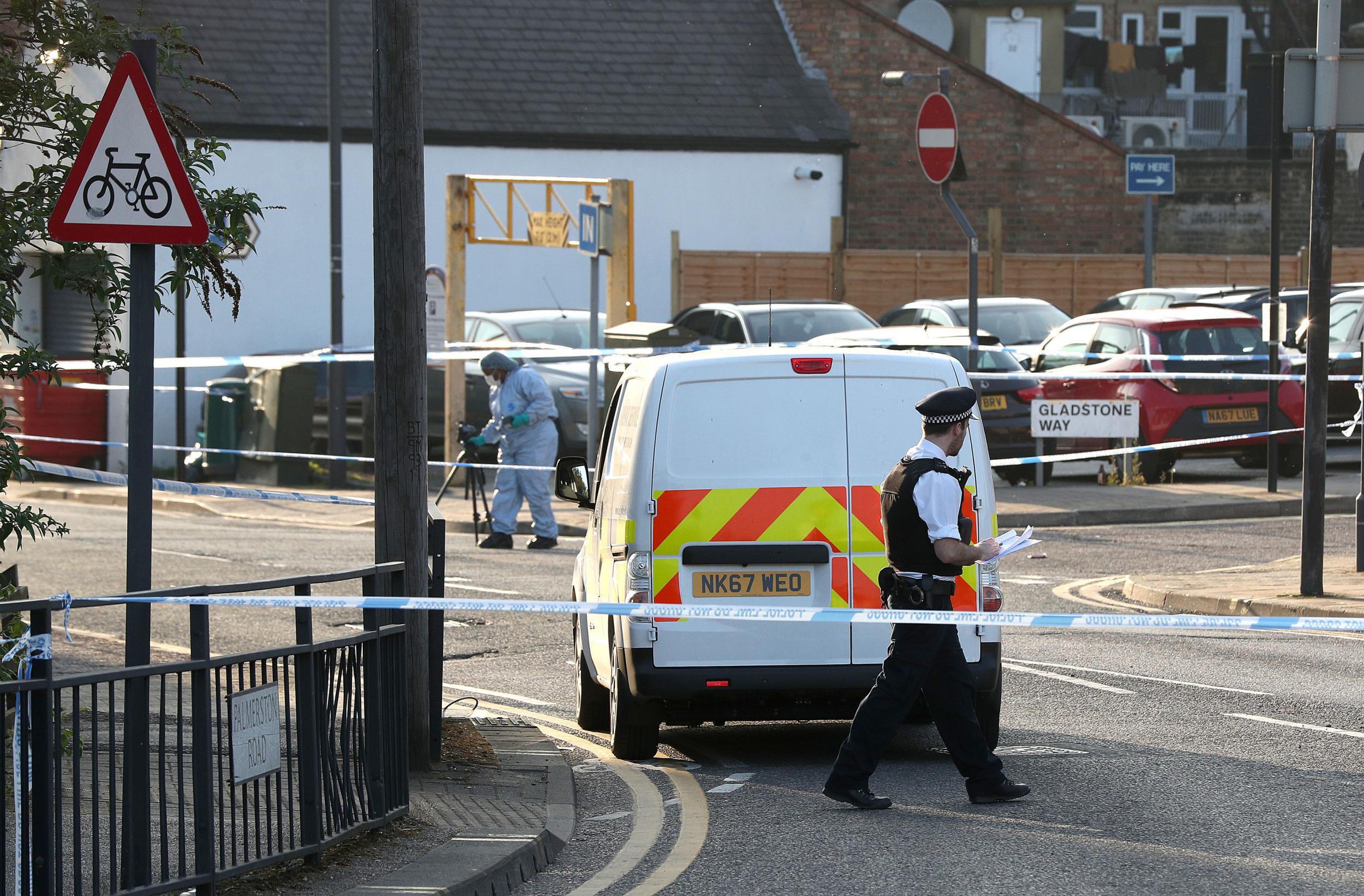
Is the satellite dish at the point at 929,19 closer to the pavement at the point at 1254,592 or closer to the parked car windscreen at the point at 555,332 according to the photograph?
the parked car windscreen at the point at 555,332

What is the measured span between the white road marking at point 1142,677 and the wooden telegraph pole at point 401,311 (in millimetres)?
4318

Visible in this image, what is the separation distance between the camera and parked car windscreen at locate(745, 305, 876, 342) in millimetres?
22984

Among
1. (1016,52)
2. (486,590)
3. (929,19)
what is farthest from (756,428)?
(1016,52)

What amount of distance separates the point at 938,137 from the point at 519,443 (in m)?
5.33

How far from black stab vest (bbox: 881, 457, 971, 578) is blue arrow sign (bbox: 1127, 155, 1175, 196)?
20.1 metres

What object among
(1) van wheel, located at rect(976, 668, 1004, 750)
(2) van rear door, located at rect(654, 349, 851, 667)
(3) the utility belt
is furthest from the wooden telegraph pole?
(1) van wheel, located at rect(976, 668, 1004, 750)

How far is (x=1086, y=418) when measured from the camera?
18.8 m

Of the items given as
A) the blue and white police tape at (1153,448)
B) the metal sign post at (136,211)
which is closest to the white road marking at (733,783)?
the metal sign post at (136,211)

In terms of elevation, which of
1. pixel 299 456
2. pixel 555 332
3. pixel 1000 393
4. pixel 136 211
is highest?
pixel 555 332

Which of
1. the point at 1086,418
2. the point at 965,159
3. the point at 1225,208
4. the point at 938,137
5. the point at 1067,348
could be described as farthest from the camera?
the point at 1225,208

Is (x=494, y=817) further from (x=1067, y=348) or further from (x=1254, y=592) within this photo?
(x=1067, y=348)

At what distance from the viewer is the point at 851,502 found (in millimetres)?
8133

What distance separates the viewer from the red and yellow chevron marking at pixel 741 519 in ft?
26.5

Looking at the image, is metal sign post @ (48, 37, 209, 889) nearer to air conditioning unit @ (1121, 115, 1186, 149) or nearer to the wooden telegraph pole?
the wooden telegraph pole
